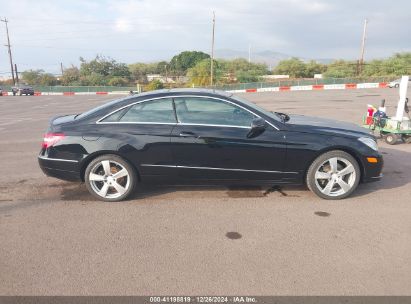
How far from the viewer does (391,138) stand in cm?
750

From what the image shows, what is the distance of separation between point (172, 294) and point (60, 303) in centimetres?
86

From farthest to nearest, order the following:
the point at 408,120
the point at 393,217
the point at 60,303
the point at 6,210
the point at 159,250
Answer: the point at 408,120
the point at 6,210
the point at 393,217
the point at 159,250
the point at 60,303

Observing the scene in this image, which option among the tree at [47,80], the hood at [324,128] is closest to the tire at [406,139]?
the hood at [324,128]

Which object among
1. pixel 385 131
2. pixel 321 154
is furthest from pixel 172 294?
pixel 385 131

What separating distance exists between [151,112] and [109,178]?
1066mm

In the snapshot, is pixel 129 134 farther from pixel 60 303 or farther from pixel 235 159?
pixel 60 303

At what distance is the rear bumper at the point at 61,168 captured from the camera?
4363 millimetres

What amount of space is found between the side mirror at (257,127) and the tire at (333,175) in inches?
33.3

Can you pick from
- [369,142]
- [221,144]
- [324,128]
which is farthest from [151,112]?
[369,142]

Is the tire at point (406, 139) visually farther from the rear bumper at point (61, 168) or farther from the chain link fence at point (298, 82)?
the chain link fence at point (298, 82)

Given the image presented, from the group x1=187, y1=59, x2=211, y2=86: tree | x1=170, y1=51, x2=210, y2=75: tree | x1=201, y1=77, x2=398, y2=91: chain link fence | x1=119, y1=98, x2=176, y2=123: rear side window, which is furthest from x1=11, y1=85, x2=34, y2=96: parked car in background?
x1=170, y1=51, x2=210, y2=75: tree

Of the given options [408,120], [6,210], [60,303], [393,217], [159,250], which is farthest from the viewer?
[408,120]

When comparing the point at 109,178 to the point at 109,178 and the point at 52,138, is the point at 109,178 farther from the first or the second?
the point at 52,138

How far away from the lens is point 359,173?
4.36 m
